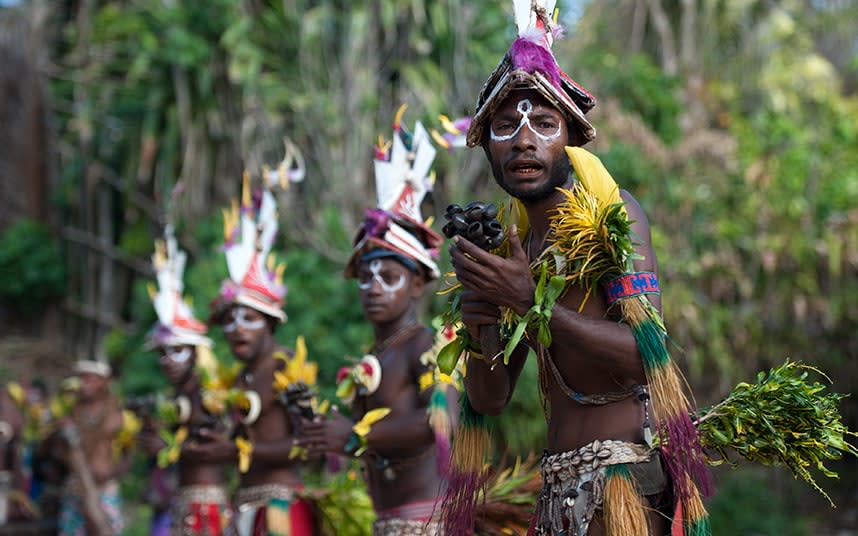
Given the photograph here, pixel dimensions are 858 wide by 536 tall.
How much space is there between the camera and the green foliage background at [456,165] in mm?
10938

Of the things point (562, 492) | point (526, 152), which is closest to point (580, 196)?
point (526, 152)

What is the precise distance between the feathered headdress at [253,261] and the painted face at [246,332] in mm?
43

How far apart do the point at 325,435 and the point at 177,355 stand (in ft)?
9.87

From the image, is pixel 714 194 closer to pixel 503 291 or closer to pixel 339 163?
pixel 339 163

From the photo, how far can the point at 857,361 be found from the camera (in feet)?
37.8

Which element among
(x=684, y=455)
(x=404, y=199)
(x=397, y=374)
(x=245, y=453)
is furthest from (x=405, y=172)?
(x=684, y=455)

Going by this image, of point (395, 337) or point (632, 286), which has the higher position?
point (395, 337)

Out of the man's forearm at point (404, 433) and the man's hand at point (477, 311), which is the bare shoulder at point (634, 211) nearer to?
the man's hand at point (477, 311)

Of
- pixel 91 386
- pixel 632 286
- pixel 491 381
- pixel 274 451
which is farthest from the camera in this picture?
pixel 91 386

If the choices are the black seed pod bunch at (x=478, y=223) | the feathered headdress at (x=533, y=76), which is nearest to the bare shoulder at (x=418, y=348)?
the feathered headdress at (x=533, y=76)

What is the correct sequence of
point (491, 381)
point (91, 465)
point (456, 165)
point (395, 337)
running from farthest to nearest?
point (456, 165), point (91, 465), point (395, 337), point (491, 381)

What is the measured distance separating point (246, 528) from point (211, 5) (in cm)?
774

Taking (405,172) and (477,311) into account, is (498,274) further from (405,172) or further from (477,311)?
(405,172)

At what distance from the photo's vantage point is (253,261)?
6633 mm
